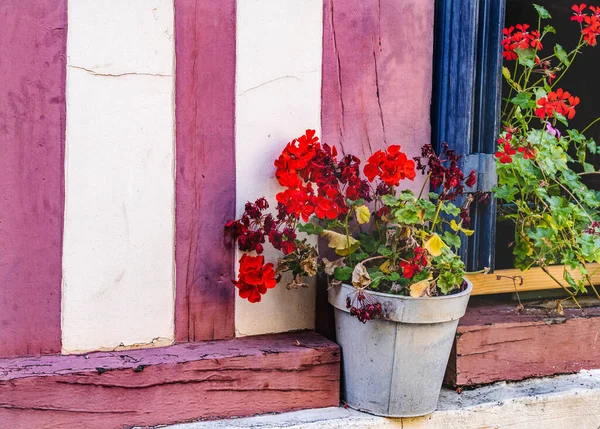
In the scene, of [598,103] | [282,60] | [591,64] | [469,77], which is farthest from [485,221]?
[598,103]

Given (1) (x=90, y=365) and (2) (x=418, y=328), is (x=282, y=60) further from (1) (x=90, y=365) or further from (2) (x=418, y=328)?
(1) (x=90, y=365)

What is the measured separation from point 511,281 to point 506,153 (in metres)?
0.64

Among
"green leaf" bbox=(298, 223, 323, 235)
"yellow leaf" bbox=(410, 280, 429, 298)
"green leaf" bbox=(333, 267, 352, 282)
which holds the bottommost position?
"yellow leaf" bbox=(410, 280, 429, 298)

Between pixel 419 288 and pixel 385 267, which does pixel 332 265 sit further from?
pixel 419 288

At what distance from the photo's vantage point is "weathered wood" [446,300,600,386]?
2.79m

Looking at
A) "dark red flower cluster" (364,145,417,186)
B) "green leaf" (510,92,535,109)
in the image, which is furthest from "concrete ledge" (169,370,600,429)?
"green leaf" (510,92,535,109)

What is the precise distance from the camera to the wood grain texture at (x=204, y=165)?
249 centimetres

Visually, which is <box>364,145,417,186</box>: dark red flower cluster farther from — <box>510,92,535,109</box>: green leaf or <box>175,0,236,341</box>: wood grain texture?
<box>510,92,535,109</box>: green leaf

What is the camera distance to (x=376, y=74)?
2736 millimetres

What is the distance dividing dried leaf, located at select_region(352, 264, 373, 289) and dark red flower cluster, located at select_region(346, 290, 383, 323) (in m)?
0.03

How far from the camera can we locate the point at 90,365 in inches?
92.4

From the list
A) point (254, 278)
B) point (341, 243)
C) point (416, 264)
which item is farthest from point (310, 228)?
point (416, 264)

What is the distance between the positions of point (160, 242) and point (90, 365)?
43cm

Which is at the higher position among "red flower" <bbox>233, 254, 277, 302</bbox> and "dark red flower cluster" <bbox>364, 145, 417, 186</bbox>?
"dark red flower cluster" <bbox>364, 145, 417, 186</bbox>
